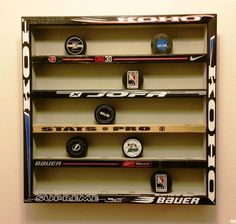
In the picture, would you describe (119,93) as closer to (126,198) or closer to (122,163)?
(122,163)

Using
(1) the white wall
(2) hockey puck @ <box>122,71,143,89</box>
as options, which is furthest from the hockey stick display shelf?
(1) the white wall

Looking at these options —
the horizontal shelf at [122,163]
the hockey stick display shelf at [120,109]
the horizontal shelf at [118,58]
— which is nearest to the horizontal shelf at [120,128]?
the hockey stick display shelf at [120,109]

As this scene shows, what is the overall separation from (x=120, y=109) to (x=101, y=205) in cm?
51

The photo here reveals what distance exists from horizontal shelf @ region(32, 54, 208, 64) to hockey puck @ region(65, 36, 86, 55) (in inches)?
2.5

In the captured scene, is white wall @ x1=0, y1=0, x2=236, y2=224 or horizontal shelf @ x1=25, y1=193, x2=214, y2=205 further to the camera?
white wall @ x1=0, y1=0, x2=236, y2=224

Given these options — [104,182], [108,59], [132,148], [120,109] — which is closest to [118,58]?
[108,59]

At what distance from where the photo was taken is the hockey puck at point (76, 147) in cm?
160

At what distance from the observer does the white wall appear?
164cm

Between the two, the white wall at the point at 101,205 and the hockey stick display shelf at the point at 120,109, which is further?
the white wall at the point at 101,205

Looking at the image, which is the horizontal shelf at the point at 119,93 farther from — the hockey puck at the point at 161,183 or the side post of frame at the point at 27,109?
the hockey puck at the point at 161,183

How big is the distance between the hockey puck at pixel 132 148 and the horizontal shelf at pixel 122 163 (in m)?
0.05

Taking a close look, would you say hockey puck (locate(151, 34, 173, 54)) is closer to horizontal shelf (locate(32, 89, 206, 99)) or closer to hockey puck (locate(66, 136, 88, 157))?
horizontal shelf (locate(32, 89, 206, 99))

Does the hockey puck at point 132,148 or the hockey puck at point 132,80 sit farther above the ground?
the hockey puck at point 132,80
